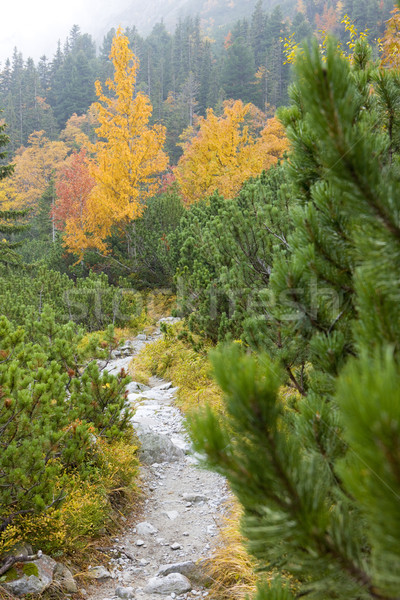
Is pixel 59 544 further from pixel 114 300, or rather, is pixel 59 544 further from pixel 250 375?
pixel 114 300

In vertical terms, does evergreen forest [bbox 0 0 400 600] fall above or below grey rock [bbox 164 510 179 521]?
above

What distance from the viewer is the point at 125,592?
3.02 metres

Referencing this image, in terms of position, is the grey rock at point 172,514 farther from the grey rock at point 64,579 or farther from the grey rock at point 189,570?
the grey rock at point 64,579

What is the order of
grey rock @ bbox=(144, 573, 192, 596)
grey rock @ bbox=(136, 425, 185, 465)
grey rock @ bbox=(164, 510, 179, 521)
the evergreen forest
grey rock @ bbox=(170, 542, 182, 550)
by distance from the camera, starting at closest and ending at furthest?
the evergreen forest → grey rock @ bbox=(144, 573, 192, 596) → grey rock @ bbox=(170, 542, 182, 550) → grey rock @ bbox=(164, 510, 179, 521) → grey rock @ bbox=(136, 425, 185, 465)

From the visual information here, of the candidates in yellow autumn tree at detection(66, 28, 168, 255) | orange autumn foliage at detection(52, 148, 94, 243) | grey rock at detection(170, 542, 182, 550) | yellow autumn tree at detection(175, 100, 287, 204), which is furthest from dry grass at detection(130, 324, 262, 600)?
orange autumn foliage at detection(52, 148, 94, 243)

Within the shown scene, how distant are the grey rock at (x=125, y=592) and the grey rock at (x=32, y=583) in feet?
1.76

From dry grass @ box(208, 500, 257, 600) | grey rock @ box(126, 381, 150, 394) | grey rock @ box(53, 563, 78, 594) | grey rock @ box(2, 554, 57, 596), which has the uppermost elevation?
grey rock @ box(2, 554, 57, 596)

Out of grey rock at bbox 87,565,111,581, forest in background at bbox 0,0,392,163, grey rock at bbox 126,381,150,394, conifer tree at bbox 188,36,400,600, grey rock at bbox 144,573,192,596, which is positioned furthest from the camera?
forest in background at bbox 0,0,392,163

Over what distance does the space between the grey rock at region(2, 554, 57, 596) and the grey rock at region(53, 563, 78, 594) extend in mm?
109

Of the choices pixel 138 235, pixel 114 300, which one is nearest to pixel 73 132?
pixel 138 235

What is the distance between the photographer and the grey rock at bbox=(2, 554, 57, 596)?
268cm

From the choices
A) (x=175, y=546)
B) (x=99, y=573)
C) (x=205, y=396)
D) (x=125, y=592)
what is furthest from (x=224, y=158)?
(x=125, y=592)

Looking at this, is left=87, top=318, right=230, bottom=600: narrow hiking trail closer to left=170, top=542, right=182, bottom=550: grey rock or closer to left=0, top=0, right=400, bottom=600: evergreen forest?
left=170, top=542, right=182, bottom=550: grey rock

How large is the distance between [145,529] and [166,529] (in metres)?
0.22
